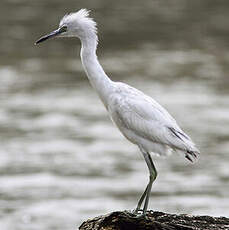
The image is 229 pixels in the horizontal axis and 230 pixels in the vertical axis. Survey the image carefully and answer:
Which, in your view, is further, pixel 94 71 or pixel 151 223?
pixel 94 71

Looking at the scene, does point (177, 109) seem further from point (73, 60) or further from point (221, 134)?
point (73, 60)

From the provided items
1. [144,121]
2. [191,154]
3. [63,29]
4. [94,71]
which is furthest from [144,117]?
[63,29]

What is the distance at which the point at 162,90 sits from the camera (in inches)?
988

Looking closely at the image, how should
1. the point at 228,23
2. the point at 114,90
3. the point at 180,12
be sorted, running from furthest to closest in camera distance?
the point at 180,12, the point at 228,23, the point at 114,90

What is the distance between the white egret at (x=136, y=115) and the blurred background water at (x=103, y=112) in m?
5.98

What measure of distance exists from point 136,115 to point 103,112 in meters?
13.3

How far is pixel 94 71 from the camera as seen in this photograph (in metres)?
10.1

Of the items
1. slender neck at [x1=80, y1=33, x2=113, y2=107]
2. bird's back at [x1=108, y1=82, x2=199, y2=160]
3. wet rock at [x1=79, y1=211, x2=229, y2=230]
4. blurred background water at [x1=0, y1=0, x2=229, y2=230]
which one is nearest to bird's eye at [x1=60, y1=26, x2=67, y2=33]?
slender neck at [x1=80, y1=33, x2=113, y2=107]

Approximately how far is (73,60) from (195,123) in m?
8.03

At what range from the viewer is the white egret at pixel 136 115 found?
9797mm

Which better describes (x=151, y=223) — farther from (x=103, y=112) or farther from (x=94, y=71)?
(x=103, y=112)

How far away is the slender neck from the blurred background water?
5.97 metres

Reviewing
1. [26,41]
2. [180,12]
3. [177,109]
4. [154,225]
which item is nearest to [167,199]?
[177,109]

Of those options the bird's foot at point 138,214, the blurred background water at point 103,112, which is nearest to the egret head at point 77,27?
the bird's foot at point 138,214
